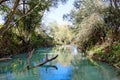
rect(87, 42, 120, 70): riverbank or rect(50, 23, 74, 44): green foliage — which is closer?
rect(87, 42, 120, 70): riverbank

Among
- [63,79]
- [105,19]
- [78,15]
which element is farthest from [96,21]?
[63,79]

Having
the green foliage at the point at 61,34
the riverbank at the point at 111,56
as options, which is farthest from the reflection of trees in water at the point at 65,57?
the green foliage at the point at 61,34

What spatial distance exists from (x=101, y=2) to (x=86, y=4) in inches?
107

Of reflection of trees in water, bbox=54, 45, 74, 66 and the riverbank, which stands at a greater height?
the riverbank

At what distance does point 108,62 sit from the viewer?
2225 cm

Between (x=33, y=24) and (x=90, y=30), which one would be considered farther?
(x=33, y=24)

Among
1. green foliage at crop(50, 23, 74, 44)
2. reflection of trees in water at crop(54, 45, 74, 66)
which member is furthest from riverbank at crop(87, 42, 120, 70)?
green foliage at crop(50, 23, 74, 44)

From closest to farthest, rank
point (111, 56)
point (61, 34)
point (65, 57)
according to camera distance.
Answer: point (111, 56) < point (65, 57) < point (61, 34)

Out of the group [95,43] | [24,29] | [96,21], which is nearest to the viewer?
[96,21]

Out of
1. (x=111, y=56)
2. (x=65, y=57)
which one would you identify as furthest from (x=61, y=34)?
(x=111, y=56)

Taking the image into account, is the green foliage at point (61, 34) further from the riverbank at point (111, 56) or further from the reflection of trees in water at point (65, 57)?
the riverbank at point (111, 56)

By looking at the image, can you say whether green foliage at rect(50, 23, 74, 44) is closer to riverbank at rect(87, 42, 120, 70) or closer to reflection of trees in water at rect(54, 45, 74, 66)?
reflection of trees in water at rect(54, 45, 74, 66)

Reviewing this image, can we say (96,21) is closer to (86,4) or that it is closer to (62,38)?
(86,4)

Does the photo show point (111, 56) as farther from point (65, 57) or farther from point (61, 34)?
point (61, 34)
